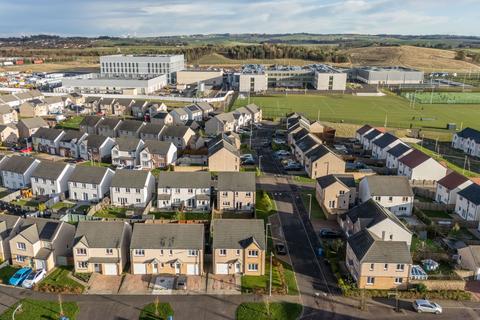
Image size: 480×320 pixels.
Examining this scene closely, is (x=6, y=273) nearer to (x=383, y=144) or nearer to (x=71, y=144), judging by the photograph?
(x=71, y=144)

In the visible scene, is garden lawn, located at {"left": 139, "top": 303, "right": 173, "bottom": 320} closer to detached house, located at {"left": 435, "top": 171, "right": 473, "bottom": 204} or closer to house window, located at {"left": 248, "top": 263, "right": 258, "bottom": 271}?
house window, located at {"left": 248, "top": 263, "right": 258, "bottom": 271}

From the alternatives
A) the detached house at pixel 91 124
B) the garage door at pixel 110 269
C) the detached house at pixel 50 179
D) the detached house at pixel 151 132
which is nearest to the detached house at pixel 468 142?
the detached house at pixel 151 132

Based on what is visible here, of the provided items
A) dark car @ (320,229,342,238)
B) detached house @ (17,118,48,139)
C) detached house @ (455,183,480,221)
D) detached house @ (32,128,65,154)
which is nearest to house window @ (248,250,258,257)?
dark car @ (320,229,342,238)

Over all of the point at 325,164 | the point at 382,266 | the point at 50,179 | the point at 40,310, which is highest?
the point at 325,164

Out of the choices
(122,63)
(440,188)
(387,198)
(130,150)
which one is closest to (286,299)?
(387,198)

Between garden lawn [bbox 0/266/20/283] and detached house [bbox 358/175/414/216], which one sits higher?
detached house [bbox 358/175/414/216]

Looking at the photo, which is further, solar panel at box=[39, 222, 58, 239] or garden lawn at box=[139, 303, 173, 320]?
solar panel at box=[39, 222, 58, 239]

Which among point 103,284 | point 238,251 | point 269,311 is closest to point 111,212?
point 103,284
